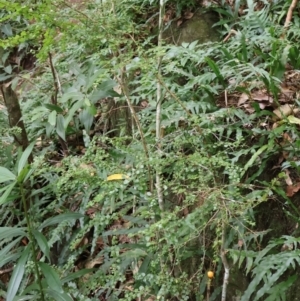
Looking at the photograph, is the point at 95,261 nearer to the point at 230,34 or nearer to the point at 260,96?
the point at 260,96

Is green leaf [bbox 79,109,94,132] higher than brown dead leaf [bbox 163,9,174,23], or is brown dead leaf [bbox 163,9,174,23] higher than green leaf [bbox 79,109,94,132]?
brown dead leaf [bbox 163,9,174,23]

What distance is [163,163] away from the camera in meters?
1.85

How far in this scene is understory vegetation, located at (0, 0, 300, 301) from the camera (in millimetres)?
1884

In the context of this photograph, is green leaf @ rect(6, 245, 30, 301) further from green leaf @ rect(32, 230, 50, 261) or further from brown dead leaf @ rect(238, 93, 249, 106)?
brown dead leaf @ rect(238, 93, 249, 106)

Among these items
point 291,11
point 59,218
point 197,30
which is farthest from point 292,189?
point 197,30

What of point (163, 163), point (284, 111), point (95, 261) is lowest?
point (95, 261)

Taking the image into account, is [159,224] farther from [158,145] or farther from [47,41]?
[47,41]

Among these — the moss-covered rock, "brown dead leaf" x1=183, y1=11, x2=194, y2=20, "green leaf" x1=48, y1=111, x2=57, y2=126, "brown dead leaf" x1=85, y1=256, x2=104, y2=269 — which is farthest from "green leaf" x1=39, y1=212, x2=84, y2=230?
"brown dead leaf" x1=183, y1=11, x2=194, y2=20

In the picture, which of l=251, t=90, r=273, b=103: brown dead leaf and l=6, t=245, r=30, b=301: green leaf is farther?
l=251, t=90, r=273, b=103: brown dead leaf

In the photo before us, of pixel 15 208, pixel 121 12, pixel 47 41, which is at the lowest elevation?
pixel 15 208

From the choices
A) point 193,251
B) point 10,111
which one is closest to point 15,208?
point 10,111

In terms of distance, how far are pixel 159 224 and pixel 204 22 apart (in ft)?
8.15

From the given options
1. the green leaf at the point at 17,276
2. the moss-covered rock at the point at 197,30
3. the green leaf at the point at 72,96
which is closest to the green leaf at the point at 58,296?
the green leaf at the point at 17,276

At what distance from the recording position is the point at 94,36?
77.8 inches
